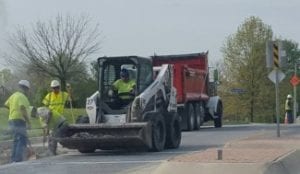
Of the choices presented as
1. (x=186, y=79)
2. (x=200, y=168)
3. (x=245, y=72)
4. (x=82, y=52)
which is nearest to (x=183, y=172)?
(x=200, y=168)

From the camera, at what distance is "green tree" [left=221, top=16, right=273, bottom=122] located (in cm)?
6850

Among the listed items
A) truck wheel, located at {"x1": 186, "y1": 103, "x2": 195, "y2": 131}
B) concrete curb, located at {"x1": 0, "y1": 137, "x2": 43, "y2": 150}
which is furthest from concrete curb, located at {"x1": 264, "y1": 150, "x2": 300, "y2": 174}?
truck wheel, located at {"x1": 186, "y1": 103, "x2": 195, "y2": 131}

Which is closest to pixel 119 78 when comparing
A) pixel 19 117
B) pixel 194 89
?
pixel 19 117

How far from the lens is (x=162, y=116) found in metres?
20.2

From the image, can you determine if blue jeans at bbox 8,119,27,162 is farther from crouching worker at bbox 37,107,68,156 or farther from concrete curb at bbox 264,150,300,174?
concrete curb at bbox 264,150,300,174

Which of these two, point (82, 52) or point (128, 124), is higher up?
point (82, 52)

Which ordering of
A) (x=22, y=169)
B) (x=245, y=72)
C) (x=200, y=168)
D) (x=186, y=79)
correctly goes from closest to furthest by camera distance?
(x=200, y=168) < (x=22, y=169) < (x=186, y=79) < (x=245, y=72)

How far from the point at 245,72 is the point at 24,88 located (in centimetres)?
5238

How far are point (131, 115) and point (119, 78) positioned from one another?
1802 mm

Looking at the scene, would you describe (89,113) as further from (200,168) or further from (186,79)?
(186,79)

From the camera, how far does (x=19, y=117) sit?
684 inches

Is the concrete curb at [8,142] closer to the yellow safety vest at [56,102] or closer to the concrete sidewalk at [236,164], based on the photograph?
the yellow safety vest at [56,102]

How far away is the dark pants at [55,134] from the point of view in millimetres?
18886

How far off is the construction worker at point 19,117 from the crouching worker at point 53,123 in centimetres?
103
